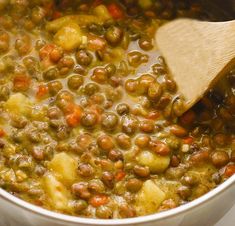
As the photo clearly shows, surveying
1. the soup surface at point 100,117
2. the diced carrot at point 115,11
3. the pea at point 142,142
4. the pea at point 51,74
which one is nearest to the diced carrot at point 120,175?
the soup surface at point 100,117

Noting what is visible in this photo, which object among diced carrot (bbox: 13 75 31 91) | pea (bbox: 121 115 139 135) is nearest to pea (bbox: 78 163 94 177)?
pea (bbox: 121 115 139 135)

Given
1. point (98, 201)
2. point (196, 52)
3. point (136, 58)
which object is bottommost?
point (98, 201)

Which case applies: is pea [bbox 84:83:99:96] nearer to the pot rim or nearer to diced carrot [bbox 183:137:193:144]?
diced carrot [bbox 183:137:193:144]

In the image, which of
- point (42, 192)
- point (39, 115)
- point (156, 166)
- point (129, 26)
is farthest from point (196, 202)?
point (129, 26)

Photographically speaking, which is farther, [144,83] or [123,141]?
[144,83]

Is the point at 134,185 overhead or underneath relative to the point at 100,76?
underneath

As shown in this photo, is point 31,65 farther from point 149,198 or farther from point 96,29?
point 149,198

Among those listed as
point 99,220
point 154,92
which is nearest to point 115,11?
point 154,92

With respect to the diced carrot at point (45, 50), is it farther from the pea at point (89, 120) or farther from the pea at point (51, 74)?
the pea at point (89, 120)
